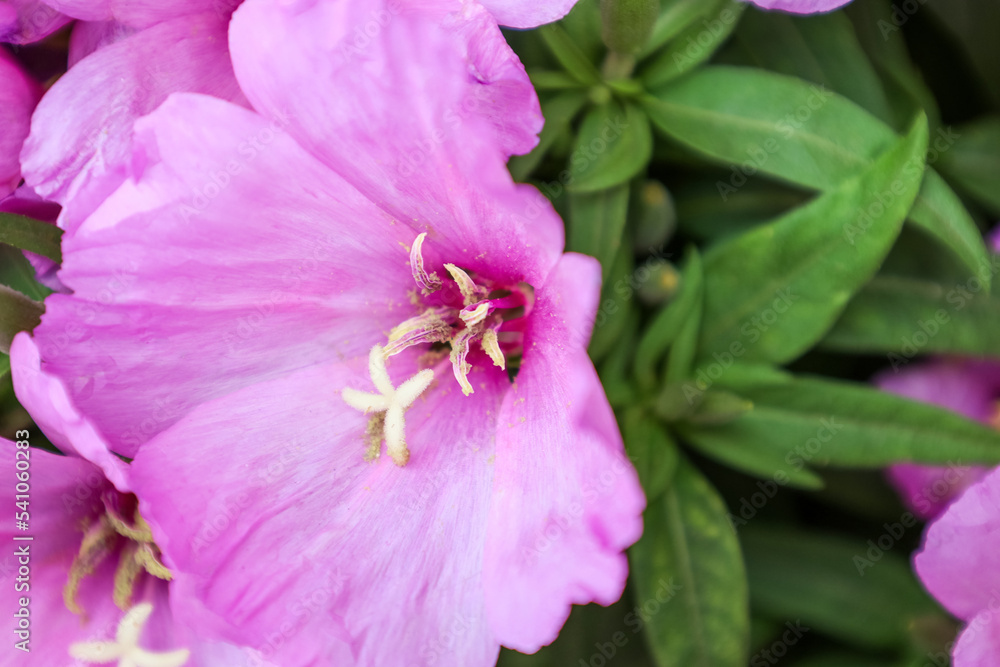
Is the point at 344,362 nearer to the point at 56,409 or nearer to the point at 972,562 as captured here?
the point at 56,409

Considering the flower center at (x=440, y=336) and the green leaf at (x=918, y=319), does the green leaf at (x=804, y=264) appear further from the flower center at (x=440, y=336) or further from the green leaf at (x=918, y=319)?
the flower center at (x=440, y=336)

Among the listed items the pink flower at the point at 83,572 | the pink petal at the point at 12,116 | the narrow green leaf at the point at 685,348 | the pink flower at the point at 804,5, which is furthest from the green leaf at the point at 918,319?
the pink petal at the point at 12,116

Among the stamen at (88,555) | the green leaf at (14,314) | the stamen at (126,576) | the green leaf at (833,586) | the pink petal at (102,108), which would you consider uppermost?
the pink petal at (102,108)

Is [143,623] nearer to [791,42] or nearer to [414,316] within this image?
[414,316]

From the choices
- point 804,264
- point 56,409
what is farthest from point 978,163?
point 56,409

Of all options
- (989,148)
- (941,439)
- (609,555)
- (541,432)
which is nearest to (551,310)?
(541,432)

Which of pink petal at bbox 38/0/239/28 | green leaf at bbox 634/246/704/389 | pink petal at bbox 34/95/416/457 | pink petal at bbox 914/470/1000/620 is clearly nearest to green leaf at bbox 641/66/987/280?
green leaf at bbox 634/246/704/389
